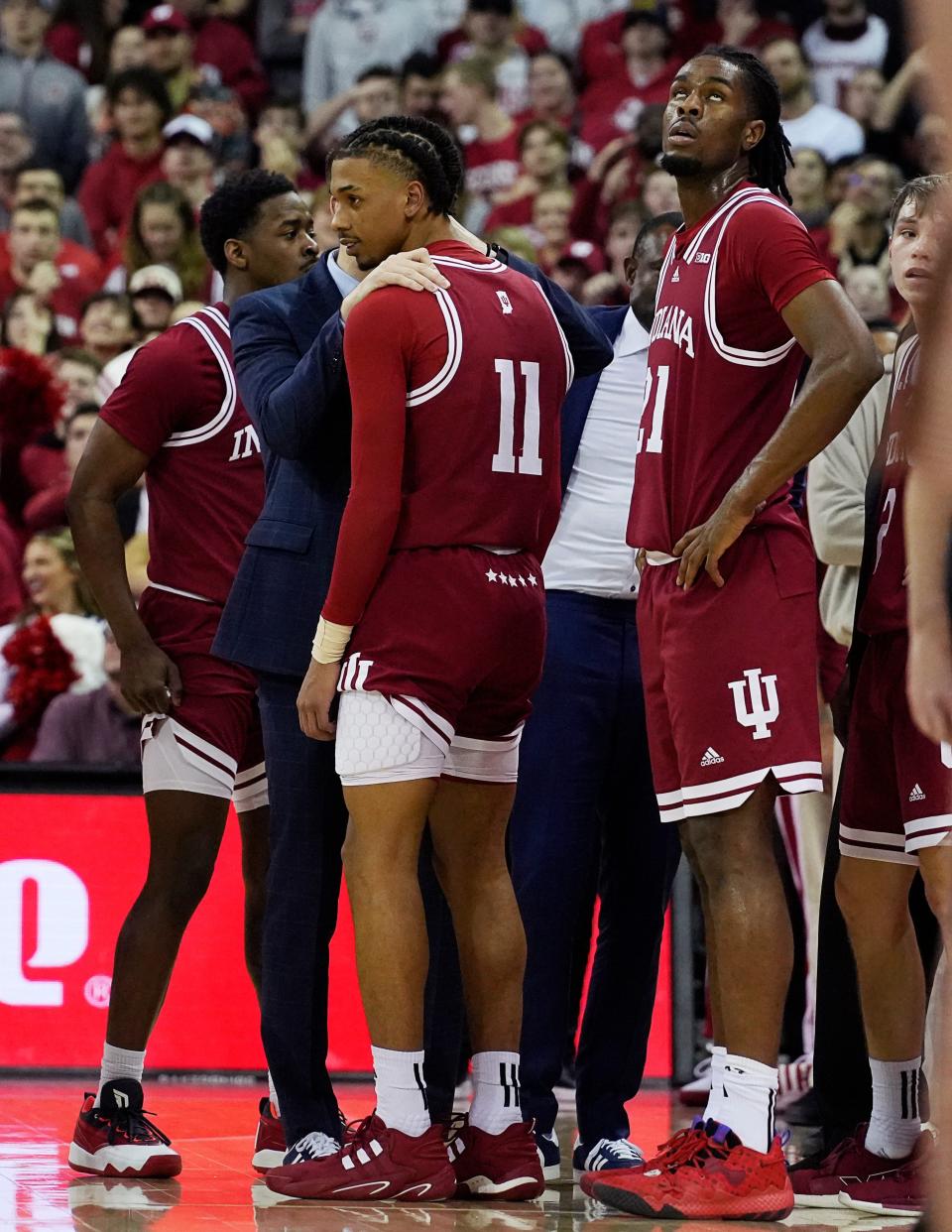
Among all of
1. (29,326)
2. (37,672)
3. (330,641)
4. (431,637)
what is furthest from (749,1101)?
(29,326)

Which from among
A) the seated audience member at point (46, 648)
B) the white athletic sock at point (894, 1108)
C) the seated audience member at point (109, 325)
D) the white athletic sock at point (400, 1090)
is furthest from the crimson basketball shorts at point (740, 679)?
the seated audience member at point (109, 325)

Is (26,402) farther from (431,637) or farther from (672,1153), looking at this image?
(672,1153)

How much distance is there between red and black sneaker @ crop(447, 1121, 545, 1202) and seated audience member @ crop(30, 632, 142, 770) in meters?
3.40

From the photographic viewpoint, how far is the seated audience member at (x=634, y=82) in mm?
12977

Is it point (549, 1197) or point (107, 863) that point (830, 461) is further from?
point (107, 863)

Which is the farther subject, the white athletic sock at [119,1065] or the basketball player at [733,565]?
the white athletic sock at [119,1065]

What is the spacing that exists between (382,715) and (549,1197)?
1146 millimetres

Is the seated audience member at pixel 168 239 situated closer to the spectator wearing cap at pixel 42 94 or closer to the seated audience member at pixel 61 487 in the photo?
the seated audience member at pixel 61 487

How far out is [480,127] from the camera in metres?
12.9

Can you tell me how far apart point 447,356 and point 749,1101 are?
1.62m

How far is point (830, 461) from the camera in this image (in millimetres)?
5746

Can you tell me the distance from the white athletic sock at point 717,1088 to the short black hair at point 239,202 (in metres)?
2.42

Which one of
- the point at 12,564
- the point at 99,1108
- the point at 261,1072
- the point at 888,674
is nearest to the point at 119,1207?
the point at 99,1108

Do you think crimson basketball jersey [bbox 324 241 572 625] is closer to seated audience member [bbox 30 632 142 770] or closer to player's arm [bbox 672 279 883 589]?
player's arm [bbox 672 279 883 589]
